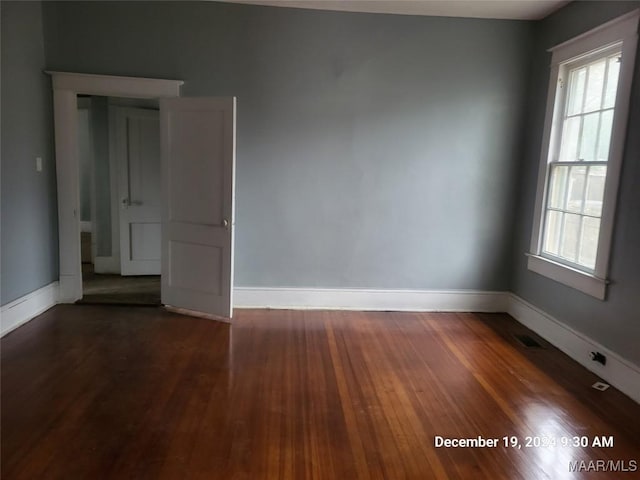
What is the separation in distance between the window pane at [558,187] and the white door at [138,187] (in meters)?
4.41

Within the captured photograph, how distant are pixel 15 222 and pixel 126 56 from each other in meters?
1.78

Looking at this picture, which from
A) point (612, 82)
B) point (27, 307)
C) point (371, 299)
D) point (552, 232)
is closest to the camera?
point (612, 82)

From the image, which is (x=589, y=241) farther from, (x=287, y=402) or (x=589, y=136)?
(x=287, y=402)

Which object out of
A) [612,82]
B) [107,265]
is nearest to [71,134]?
[107,265]

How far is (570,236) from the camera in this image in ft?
12.1

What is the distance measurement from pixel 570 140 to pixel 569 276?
1.17m

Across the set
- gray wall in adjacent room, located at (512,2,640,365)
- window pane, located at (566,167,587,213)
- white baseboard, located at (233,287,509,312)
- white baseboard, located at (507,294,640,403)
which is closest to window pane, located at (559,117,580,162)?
window pane, located at (566,167,587,213)

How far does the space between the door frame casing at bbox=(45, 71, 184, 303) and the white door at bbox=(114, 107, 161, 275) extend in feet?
3.65

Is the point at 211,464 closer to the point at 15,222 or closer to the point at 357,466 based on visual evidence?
the point at 357,466

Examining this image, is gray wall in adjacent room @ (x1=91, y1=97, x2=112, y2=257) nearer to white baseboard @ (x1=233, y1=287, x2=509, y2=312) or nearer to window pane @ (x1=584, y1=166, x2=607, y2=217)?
white baseboard @ (x1=233, y1=287, x2=509, y2=312)

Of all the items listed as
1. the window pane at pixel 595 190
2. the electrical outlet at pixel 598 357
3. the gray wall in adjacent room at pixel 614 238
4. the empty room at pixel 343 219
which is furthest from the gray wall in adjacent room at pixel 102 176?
the electrical outlet at pixel 598 357

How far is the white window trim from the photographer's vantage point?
9.81 feet

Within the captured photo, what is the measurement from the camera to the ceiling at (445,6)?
380 cm

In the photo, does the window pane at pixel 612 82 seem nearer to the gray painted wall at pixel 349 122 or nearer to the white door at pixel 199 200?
the gray painted wall at pixel 349 122
